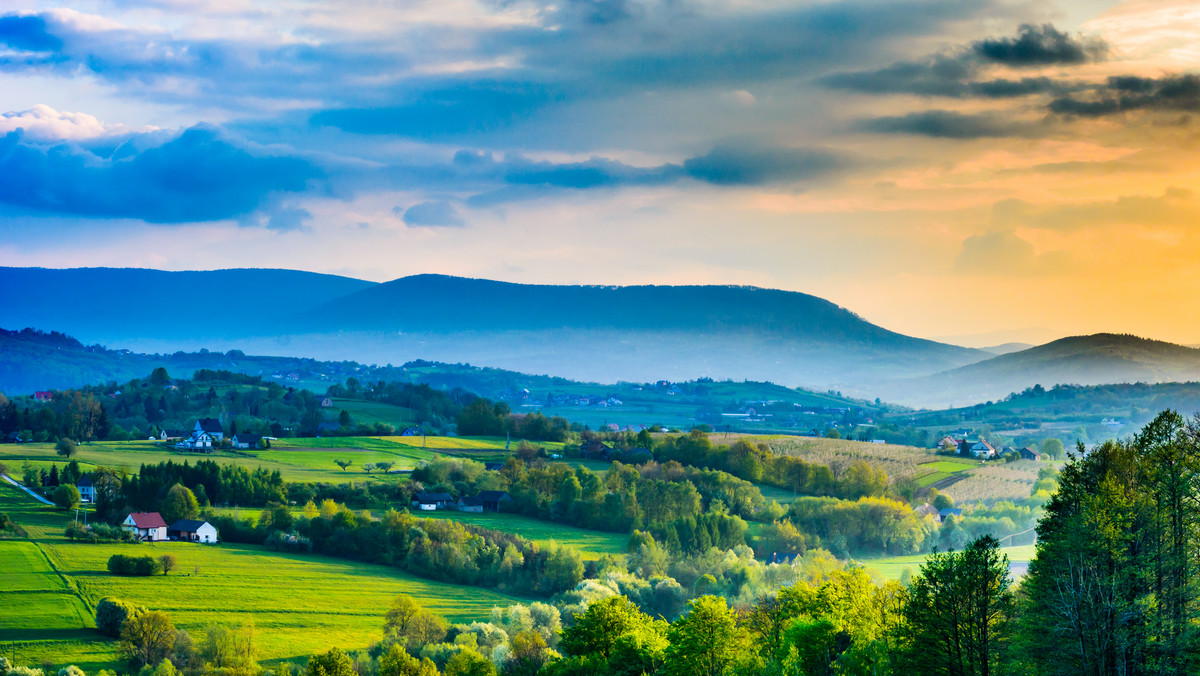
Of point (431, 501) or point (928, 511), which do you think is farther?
point (928, 511)

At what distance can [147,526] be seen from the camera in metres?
67.6

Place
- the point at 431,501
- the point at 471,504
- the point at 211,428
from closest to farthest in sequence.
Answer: the point at 431,501 → the point at 471,504 → the point at 211,428

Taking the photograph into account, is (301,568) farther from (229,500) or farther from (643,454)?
(643,454)

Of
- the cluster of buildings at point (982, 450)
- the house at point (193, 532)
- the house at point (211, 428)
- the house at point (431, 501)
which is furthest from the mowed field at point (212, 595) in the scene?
the cluster of buildings at point (982, 450)

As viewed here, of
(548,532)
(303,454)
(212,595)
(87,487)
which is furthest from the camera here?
(303,454)

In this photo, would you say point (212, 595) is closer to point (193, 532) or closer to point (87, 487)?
point (193, 532)

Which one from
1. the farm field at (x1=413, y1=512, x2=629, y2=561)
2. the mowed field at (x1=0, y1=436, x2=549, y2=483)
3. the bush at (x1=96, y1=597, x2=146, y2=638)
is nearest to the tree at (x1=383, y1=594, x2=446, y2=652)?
the bush at (x1=96, y1=597, x2=146, y2=638)

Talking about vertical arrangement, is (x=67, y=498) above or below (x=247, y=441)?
below

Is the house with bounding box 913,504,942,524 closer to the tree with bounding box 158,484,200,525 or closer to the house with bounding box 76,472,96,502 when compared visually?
the tree with bounding box 158,484,200,525

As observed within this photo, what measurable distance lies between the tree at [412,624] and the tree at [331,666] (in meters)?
8.02

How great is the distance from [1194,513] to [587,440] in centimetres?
8828

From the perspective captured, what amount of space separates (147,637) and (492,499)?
39558mm

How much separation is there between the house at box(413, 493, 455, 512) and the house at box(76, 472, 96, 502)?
2348 centimetres

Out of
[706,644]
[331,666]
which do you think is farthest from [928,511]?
[331,666]
